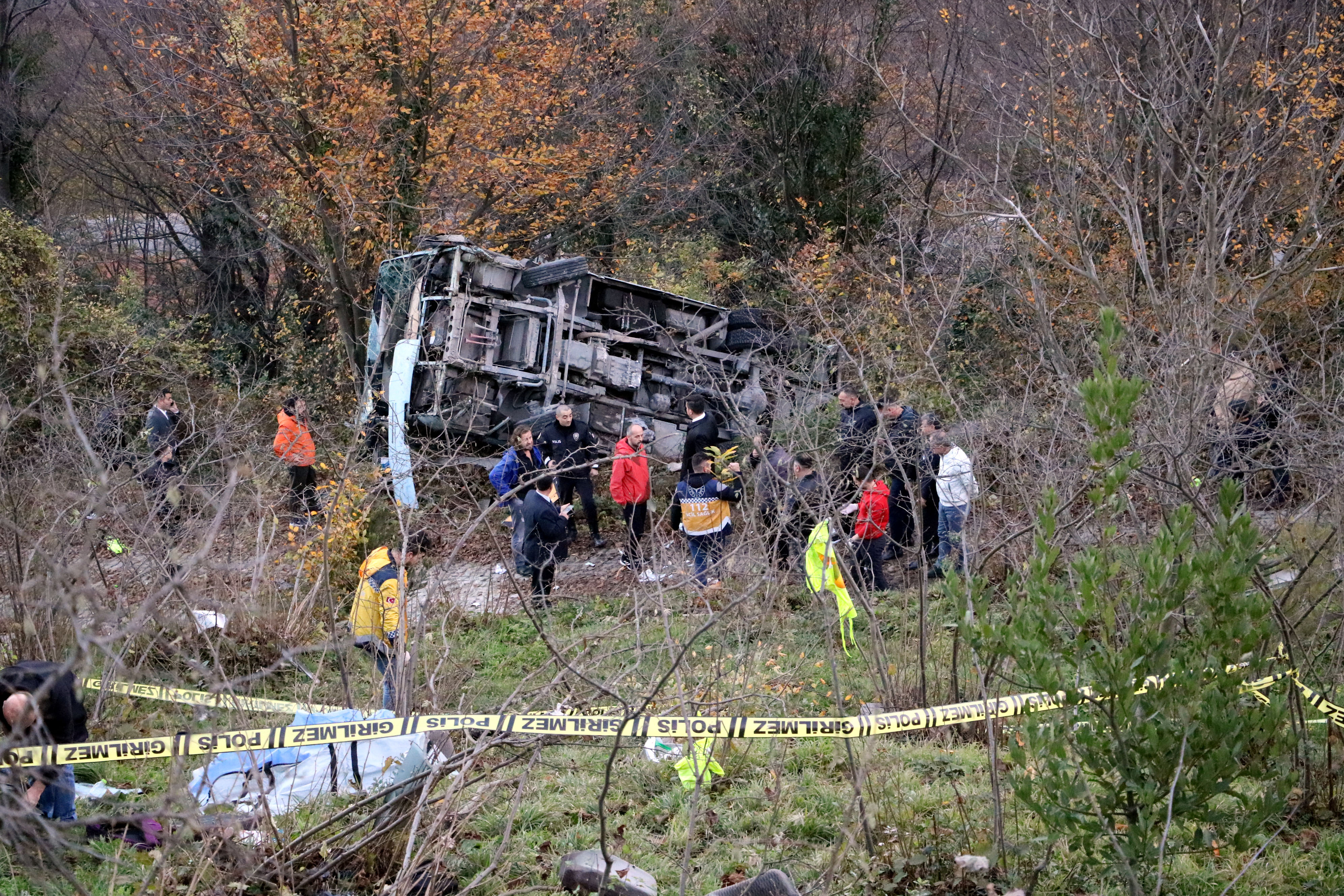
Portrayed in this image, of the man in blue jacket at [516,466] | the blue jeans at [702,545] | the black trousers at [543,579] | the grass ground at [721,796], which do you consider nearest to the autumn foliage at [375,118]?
the man in blue jacket at [516,466]

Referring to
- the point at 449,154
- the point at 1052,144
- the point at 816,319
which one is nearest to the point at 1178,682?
the point at 1052,144

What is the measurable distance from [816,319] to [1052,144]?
19.4ft

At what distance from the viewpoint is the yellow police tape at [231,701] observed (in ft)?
17.8

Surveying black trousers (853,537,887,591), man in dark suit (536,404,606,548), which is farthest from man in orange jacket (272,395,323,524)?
black trousers (853,537,887,591)

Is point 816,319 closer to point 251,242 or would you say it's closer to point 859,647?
point 859,647

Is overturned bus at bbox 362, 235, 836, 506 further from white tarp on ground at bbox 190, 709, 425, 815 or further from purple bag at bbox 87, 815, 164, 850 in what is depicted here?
purple bag at bbox 87, 815, 164, 850

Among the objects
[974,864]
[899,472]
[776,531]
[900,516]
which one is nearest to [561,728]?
[974,864]

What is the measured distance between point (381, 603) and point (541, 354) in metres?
7.02

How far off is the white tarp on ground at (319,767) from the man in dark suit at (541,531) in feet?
13.1

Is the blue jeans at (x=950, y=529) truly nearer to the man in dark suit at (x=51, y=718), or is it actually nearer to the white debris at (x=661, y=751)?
the white debris at (x=661, y=751)

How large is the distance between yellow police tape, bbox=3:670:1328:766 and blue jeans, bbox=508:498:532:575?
4129 millimetres

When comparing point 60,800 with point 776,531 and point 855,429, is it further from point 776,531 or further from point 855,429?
point 855,429

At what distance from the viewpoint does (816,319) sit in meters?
14.3

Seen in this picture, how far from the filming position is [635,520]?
448 inches
